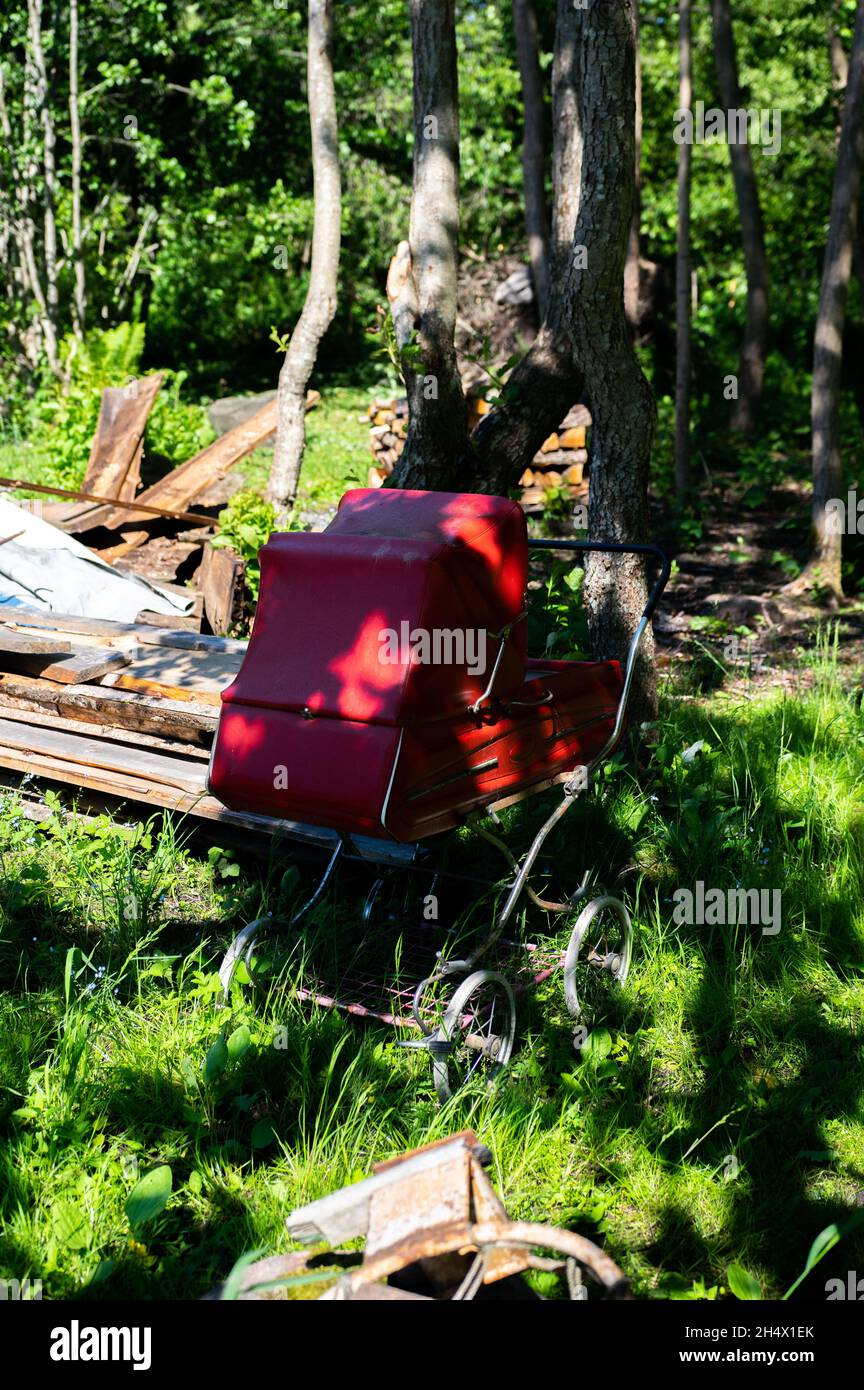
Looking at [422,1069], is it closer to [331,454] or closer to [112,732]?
[112,732]

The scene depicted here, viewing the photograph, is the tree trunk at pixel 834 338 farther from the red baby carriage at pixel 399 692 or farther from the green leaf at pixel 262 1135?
the green leaf at pixel 262 1135

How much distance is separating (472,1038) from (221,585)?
5.03m

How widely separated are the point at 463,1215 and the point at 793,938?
270 centimetres

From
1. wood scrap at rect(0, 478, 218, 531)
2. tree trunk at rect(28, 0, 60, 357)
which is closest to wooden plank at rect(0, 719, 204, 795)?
wood scrap at rect(0, 478, 218, 531)

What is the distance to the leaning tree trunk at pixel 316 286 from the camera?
402 inches

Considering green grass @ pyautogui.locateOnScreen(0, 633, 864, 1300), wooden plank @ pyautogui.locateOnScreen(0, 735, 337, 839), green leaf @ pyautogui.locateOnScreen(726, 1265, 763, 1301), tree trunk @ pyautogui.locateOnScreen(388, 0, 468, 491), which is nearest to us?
green leaf @ pyautogui.locateOnScreen(726, 1265, 763, 1301)

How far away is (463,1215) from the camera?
2.46 meters

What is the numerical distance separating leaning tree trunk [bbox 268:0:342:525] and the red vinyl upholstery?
20.4 feet

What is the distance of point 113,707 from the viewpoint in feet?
19.7

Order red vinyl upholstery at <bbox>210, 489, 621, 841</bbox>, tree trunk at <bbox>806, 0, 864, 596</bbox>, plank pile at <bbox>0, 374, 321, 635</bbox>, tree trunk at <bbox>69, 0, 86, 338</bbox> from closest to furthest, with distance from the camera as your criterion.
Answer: red vinyl upholstery at <bbox>210, 489, 621, 841</bbox>
tree trunk at <bbox>806, 0, 864, 596</bbox>
plank pile at <bbox>0, 374, 321, 635</bbox>
tree trunk at <bbox>69, 0, 86, 338</bbox>

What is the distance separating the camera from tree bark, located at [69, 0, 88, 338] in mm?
16453

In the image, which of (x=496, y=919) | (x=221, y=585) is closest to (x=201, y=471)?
(x=221, y=585)

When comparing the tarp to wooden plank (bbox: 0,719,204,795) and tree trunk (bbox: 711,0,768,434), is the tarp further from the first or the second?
tree trunk (bbox: 711,0,768,434)

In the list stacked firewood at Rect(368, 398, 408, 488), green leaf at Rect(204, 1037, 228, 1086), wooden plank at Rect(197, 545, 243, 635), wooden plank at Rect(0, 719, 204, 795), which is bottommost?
green leaf at Rect(204, 1037, 228, 1086)
